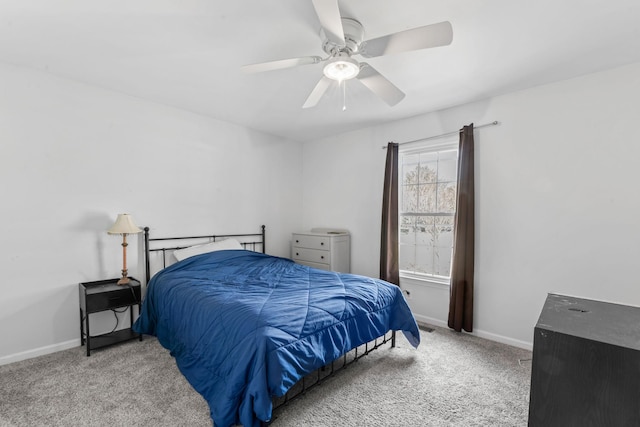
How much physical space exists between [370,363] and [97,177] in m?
3.05

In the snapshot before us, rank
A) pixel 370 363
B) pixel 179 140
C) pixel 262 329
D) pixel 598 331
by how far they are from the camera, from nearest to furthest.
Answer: pixel 598 331 < pixel 262 329 < pixel 370 363 < pixel 179 140

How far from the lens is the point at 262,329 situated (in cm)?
165

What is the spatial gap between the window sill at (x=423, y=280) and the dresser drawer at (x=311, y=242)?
1071mm

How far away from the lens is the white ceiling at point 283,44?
180cm

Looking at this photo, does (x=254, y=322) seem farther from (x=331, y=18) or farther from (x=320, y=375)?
(x=331, y=18)

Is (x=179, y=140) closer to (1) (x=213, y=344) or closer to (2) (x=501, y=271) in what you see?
(1) (x=213, y=344)

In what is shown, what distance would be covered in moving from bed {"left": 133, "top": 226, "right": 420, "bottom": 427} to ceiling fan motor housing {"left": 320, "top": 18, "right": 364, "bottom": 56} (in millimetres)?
1660

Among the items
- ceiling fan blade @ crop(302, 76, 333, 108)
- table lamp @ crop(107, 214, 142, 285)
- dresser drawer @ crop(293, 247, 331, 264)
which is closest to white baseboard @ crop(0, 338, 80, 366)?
table lamp @ crop(107, 214, 142, 285)

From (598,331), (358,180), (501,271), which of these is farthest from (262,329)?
(358,180)

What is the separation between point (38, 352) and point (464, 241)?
13.4ft

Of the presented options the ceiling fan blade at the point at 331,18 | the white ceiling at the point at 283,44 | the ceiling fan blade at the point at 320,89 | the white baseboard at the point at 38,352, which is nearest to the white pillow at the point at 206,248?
the white baseboard at the point at 38,352

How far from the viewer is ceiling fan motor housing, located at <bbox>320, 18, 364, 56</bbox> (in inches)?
73.0

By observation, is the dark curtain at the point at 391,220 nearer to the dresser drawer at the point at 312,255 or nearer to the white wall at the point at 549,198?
the white wall at the point at 549,198

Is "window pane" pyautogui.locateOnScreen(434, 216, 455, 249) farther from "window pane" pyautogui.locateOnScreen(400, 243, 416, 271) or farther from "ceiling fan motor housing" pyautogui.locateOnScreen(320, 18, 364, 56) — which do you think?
"ceiling fan motor housing" pyautogui.locateOnScreen(320, 18, 364, 56)
